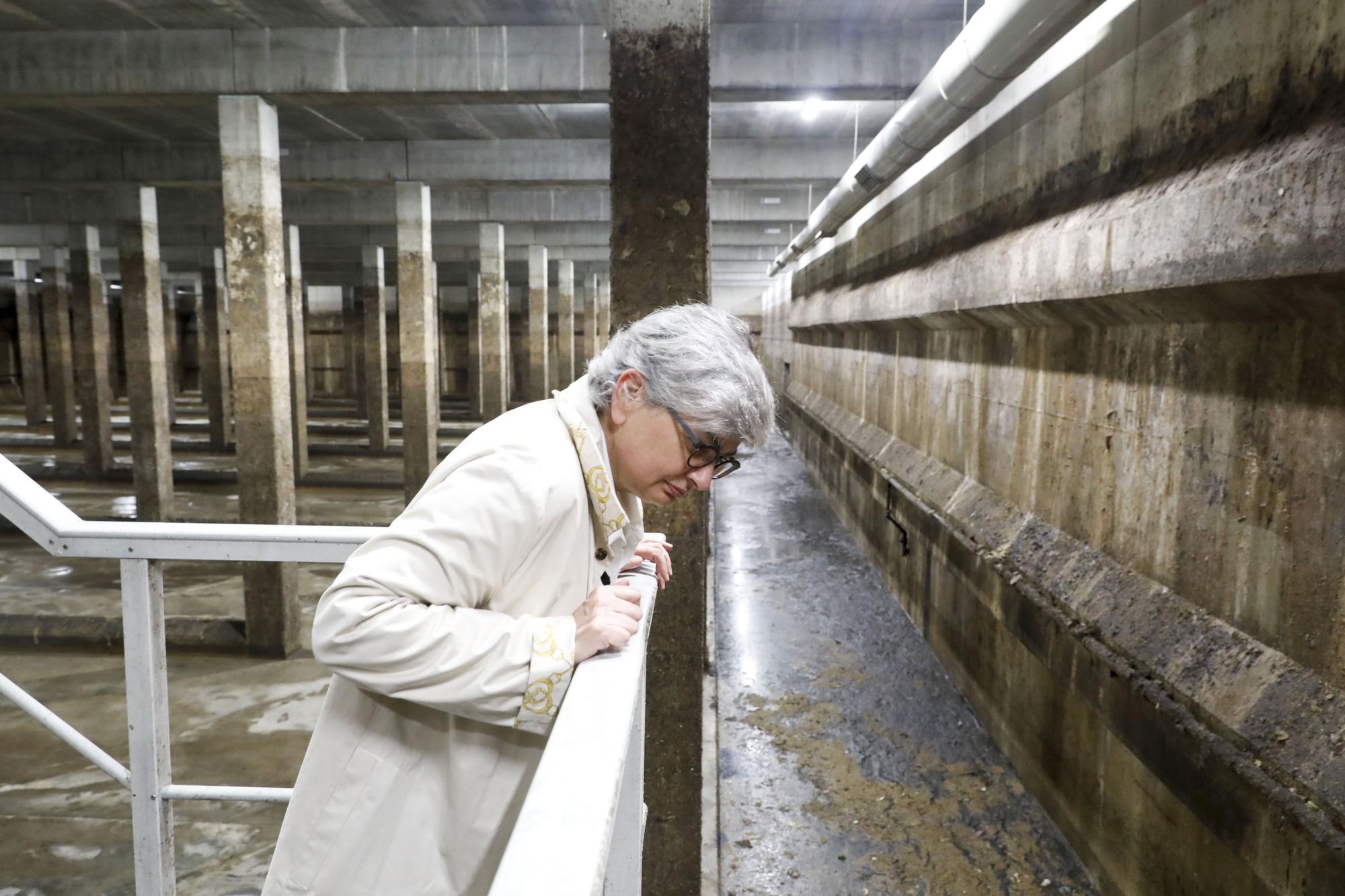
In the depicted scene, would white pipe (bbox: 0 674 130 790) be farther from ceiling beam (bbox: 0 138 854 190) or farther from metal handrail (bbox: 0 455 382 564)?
ceiling beam (bbox: 0 138 854 190)

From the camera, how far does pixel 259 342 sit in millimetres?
8367

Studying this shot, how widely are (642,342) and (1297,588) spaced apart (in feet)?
9.17

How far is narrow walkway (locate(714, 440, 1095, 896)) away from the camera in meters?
5.03

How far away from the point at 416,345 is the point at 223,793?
11886 mm

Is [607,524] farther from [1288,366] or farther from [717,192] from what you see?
[717,192]

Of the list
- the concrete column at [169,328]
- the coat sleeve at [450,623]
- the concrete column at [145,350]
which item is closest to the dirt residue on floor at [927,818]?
the coat sleeve at [450,623]

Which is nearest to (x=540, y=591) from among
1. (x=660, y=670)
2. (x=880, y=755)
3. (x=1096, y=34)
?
(x=660, y=670)

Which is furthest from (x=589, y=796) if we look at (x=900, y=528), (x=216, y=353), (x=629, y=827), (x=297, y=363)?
(x=216, y=353)

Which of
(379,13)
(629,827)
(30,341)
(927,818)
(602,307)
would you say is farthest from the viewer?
(602,307)

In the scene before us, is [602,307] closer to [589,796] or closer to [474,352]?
[474,352]

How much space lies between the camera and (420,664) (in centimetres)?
158

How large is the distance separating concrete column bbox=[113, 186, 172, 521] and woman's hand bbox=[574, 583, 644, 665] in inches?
492

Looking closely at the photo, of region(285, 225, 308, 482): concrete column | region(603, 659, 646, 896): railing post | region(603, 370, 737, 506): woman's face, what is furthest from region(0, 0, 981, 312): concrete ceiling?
region(603, 659, 646, 896): railing post

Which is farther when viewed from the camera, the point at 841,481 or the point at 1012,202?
the point at 841,481
